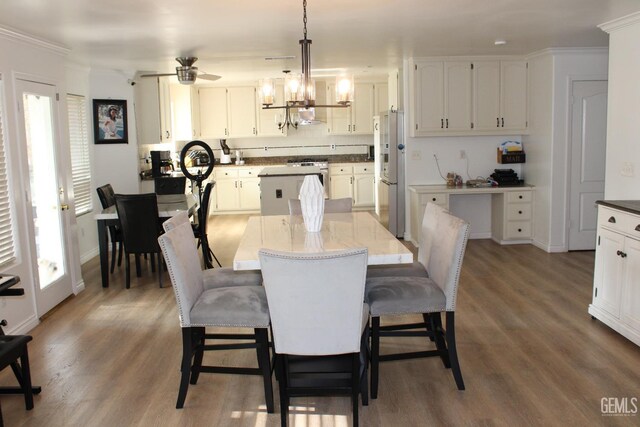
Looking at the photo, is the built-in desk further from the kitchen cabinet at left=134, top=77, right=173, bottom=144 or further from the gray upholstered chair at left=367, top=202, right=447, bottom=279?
the kitchen cabinet at left=134, top=77, right=173, bottom=144

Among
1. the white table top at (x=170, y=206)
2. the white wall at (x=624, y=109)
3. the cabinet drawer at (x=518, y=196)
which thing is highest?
the white wall at (x=624, y=109)

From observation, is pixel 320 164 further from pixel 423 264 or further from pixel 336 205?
pixel 423 264

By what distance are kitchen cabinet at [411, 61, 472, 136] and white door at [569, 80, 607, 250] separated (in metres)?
1.24

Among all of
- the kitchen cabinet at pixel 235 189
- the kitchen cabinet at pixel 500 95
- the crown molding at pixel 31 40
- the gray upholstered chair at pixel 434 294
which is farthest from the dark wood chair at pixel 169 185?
the gray upholstered chair at pixel 434 294

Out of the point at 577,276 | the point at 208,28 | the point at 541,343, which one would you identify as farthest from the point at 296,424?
the point at 577,276

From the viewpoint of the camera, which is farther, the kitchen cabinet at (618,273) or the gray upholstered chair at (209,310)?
the kitchen cabinet at (618,273)

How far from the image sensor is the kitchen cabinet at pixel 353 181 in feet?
34.4

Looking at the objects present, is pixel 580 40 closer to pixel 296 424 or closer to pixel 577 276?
pixel 577 276

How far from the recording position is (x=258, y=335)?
3082mm

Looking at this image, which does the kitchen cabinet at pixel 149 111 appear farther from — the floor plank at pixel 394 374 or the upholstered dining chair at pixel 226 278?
the upholstered dining chair at pixel 226 278

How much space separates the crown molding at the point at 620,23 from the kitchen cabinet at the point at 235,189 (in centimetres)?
654

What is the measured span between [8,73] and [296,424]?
11.0 ft

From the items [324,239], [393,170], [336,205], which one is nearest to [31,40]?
[336,205]

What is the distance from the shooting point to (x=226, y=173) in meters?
10.4
